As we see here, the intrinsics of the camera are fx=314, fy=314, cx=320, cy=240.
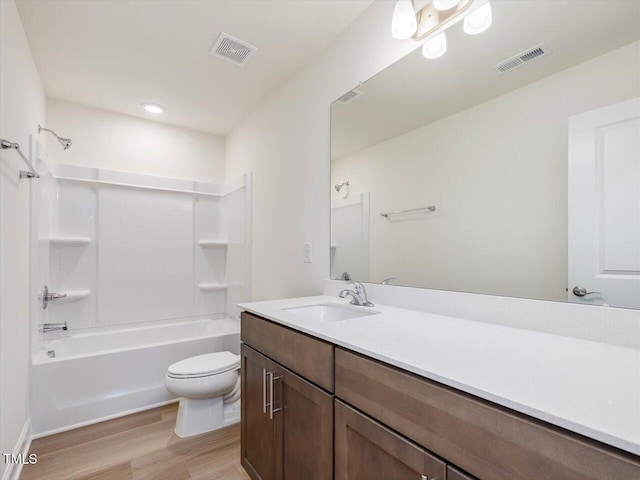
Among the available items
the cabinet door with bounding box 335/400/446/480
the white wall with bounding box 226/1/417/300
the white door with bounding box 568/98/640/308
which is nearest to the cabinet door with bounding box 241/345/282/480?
the cabinet door with bounding box 335/400/446/480

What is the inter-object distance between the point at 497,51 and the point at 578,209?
686mm

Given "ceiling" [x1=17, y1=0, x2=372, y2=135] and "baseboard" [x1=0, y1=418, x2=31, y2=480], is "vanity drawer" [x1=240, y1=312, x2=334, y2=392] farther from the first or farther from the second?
"ceiling" [x1=17, y1=0, x2=372, y2=135]

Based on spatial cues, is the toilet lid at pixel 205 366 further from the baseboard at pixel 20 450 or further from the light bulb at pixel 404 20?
the light bulb at pixel 404 20

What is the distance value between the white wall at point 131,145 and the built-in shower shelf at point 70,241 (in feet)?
2.21

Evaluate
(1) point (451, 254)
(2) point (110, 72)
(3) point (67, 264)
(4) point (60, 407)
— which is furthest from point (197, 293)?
(1) point (451, 254)

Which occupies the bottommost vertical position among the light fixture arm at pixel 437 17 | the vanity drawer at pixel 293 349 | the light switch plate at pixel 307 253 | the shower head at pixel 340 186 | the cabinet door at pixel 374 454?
the cabinet door at pixel 374 454

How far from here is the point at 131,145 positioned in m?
3.09

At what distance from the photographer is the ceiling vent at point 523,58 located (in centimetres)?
109

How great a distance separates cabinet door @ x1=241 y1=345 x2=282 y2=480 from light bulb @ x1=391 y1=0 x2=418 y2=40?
5.12 feet

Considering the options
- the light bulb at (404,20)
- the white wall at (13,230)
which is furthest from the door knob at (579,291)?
the white wall at (13,230)

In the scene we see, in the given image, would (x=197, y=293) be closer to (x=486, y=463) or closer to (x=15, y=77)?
(x=15, y=77)

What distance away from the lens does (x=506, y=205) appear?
3.81 feet

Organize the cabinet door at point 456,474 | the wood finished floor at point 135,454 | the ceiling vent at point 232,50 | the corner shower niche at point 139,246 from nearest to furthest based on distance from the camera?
the cabinet door at point 456,474
the wood finished floor at point 135,454
the ceiling vent at point 232,50
the corner shower niche at point 139,246

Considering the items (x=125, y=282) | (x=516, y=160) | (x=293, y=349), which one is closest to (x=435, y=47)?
(x=516, y=160)
